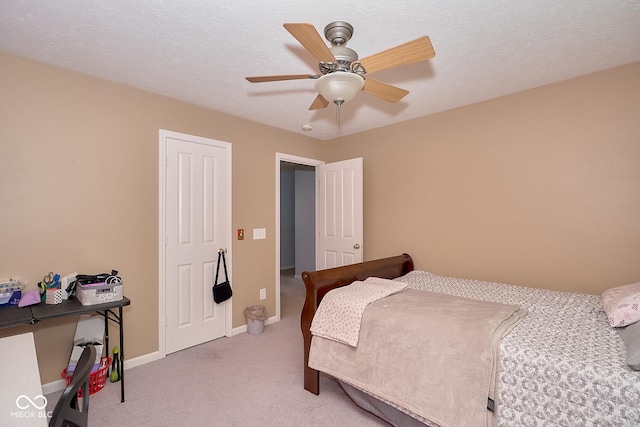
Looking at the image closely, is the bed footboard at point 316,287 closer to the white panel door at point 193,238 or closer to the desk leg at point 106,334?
the white panel door at point 193,238

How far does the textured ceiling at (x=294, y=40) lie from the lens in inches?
65.1

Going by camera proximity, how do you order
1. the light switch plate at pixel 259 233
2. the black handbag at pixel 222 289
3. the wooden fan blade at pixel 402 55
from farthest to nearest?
the light switch plate at pixel 259 233 → the black handbag at pixel 222 289 → the wooden fan blade at pixel 402 55

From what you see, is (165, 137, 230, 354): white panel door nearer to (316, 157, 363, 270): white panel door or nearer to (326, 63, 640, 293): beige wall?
(316, 157, 363, 270): white panel door

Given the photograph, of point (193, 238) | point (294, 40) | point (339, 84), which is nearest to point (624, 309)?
point (339, 84)

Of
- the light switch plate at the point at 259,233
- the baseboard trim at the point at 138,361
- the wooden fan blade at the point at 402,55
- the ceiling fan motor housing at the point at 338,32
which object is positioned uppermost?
the ceiling fan motor housing at the point at 338,32

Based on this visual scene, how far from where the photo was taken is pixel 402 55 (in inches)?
61.1

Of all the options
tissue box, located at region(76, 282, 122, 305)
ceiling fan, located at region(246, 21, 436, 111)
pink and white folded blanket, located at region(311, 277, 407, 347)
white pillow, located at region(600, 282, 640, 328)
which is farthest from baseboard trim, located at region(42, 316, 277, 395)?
white pillow, located at region(600, 282, 640, 328)

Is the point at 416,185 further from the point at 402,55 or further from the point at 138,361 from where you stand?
the point at 138,361

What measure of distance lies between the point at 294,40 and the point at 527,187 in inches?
95.1

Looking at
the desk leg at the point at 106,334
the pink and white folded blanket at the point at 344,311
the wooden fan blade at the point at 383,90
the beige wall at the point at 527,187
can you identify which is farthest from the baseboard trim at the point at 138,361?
the wooden fan blade at the point at 383,90

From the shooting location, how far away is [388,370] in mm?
1783

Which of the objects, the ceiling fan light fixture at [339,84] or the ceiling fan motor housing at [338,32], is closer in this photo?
the ceiling fan light fixture at [339,84]

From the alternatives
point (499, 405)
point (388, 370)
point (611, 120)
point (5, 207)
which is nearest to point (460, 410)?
point (499, 405)

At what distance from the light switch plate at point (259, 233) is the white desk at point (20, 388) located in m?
2.36
